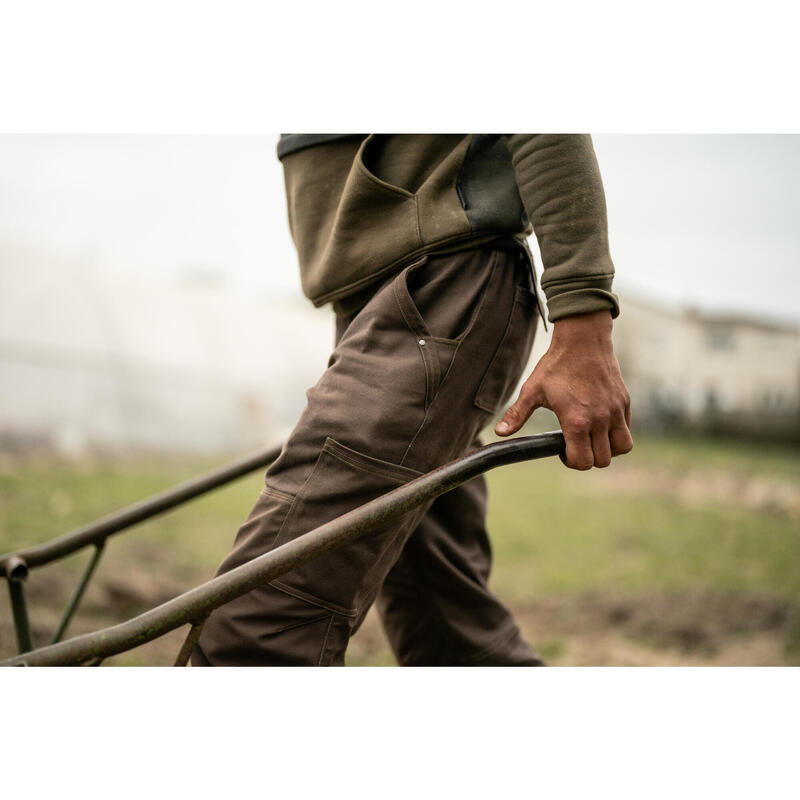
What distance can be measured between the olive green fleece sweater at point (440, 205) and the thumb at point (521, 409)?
101mm

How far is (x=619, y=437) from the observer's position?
926 millimetres

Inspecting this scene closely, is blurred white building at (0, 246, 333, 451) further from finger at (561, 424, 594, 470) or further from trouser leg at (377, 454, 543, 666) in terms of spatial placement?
finger at (561, 424, 594, 470)

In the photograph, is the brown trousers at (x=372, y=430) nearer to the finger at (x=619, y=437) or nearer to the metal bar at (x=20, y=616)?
the finger at (x=619, y=437)

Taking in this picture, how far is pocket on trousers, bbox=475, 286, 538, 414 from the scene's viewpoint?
39.8 inches

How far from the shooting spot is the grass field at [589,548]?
2688 mm

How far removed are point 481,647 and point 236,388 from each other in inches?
167

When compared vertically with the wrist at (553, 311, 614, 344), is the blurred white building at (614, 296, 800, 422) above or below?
below

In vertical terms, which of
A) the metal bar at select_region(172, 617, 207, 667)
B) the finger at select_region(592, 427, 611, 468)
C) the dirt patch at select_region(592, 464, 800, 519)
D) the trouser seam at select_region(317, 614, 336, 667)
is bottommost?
the dirt patch at select_region(592, 464, 800, 519)

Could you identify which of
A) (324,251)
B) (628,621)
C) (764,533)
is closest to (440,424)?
(324,251)

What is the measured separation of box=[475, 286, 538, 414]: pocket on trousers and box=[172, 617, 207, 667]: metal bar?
46 centimetres

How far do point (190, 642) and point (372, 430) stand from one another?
1.14ft

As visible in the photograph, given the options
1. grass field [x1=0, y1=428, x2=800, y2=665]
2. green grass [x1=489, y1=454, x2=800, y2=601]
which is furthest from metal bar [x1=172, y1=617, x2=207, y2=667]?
green grass [x1=489, y1=454, x2=800, y2=601]

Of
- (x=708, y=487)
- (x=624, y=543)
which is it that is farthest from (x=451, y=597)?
(x=708, y=487)

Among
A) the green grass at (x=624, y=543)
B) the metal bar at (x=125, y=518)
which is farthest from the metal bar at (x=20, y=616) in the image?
the green grass at (x=624, y=543)
